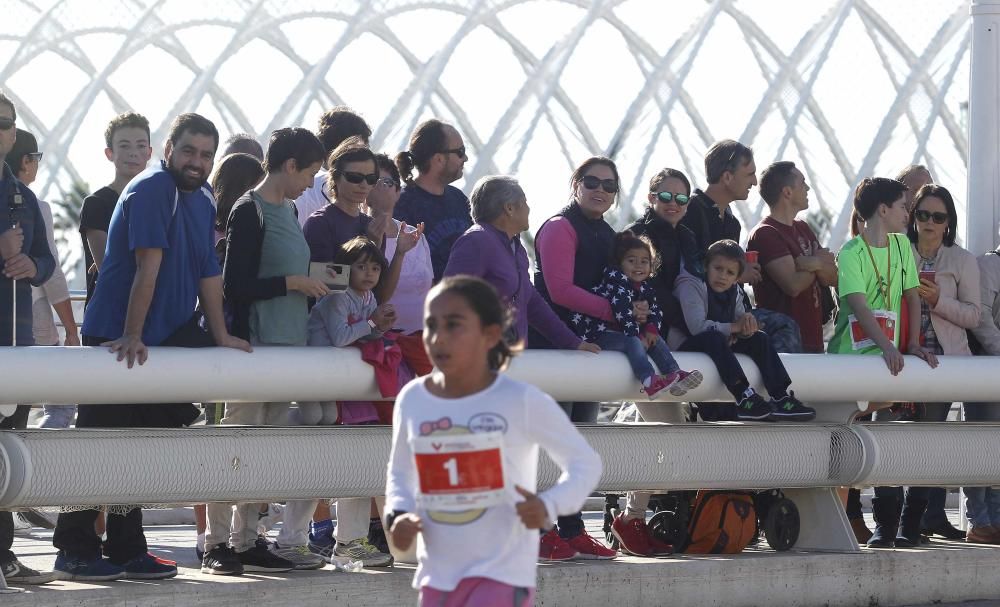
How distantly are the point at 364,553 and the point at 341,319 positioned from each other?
3.49ft

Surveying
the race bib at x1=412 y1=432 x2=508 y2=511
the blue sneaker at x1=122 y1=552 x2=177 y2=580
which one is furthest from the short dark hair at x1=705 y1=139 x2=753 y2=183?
the race bib at x1=412 y1=432 x2=508 y2=511

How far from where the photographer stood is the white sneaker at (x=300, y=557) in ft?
26.5

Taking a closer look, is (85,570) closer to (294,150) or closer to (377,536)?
(377,536)

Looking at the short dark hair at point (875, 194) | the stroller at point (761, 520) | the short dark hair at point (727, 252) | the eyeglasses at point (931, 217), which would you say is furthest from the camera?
the eyeglasses at point (931, 217)

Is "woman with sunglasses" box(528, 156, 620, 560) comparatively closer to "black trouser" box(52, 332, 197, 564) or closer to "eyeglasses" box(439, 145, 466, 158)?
"eyeglasses" box(439, 145, 466, 158)

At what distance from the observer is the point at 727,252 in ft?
31.8

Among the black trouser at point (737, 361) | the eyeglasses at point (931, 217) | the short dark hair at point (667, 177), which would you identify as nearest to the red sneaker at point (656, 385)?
the black trouser at point (737, 361)

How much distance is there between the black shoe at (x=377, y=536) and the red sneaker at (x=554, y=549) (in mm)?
744

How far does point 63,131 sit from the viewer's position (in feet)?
143

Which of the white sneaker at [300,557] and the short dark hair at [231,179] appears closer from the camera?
the white sneaker at [300,557]

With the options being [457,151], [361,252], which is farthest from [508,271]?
[457,151]

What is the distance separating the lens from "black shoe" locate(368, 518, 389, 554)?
8492mm

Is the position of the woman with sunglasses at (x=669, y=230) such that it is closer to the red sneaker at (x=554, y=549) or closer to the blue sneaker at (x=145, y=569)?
the red sneaker at (x=554, y=549)

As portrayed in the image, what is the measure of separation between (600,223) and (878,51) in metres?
41.8
